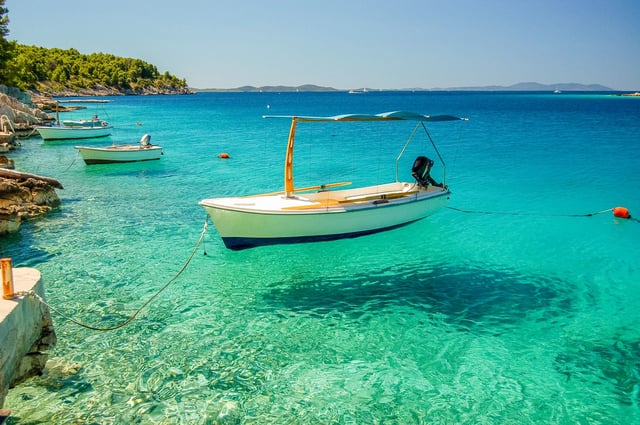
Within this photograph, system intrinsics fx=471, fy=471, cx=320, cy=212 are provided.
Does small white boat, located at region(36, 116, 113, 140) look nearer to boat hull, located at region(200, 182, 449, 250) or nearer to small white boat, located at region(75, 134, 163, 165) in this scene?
small white boat, located at region(75, 134, 163, 165)

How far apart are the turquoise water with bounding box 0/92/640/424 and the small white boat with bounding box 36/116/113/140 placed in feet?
68.5

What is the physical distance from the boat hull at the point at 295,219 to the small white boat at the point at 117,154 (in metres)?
18.5

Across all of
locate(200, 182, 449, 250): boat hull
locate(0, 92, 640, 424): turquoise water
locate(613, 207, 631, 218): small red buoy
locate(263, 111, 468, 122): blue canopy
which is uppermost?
locate(263, 111, 468, 122): blue canopy

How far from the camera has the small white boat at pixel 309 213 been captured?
12.1m

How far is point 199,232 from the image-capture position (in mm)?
15445

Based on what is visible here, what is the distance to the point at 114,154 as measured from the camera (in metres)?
28.2

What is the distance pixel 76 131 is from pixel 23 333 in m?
37.7

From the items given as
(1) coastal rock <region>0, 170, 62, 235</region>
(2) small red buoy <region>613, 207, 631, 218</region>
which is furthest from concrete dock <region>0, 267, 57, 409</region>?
(2) small red buoy <region>613, 207, 631, 218</region>

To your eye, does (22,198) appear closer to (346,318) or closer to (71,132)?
(346,318)

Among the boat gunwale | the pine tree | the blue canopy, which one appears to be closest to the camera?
the boat gunwale

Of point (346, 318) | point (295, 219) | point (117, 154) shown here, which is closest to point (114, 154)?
point (117, 154)

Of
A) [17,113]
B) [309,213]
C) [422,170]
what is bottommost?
[309,213]

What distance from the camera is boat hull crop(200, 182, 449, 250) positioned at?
12.0 m

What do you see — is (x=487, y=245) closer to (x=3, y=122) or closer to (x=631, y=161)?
(x=631, y=161)
